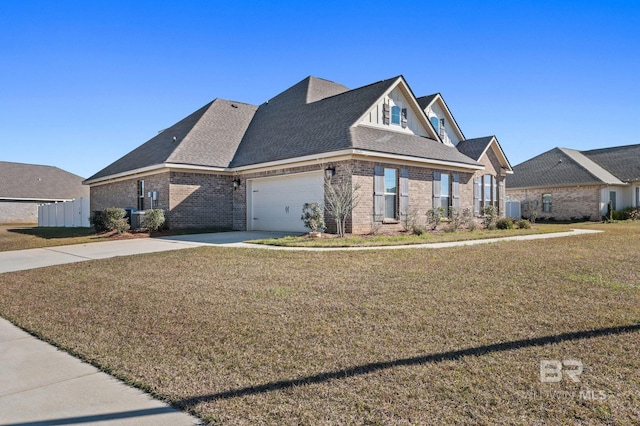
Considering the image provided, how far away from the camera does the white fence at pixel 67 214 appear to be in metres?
26.8

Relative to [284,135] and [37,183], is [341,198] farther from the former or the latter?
[37,183]

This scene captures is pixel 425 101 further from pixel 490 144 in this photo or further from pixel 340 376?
pixel 340 376

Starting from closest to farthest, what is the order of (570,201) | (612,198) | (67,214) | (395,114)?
(395,114), (67,214), (570,201), (612,198)

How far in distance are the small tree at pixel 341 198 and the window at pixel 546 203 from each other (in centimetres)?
2284

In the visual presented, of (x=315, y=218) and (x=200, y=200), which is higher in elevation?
(x=200, y=200)

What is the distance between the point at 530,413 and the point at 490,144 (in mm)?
21882

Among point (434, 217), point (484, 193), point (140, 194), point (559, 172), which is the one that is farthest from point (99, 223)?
point (559, 172)

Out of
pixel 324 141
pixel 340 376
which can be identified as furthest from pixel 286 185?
pixel 340 376

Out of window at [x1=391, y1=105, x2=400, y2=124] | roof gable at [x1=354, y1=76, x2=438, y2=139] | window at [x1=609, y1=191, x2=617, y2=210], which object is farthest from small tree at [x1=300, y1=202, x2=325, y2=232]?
window at [x1=609, y1=191, x2=617, y2=210]

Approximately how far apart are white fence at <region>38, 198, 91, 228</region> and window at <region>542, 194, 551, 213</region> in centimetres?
3213

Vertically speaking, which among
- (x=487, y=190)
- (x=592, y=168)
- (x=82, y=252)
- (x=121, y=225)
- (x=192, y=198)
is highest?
(x=592, y=168)

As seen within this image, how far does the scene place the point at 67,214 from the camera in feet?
93.5

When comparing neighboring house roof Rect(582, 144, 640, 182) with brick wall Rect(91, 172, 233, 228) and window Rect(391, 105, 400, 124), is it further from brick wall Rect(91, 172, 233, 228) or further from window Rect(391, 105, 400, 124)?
brick wall Rect(91, 172, 233, 228)

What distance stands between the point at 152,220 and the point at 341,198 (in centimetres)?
828
